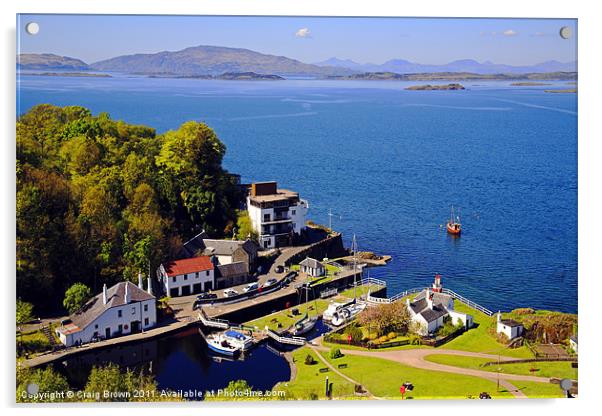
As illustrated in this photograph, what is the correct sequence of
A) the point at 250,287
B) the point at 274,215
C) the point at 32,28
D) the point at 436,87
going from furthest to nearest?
the point at 436,87
the point at 274,215
the point at 250,287
the point at 32,28

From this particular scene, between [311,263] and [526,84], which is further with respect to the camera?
[311,263]

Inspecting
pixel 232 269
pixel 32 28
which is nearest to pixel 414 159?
pixel 232 269

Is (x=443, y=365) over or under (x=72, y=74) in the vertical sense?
under

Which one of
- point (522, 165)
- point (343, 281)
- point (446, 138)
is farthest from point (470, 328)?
point (446, 138)

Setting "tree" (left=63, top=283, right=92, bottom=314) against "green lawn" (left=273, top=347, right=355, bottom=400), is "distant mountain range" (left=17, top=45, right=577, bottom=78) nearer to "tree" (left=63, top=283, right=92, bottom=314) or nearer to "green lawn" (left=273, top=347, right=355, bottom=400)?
"tree" (left=63, top=283, right=92, bottom=314)

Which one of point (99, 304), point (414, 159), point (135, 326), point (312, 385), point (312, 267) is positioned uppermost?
point (414, 159)

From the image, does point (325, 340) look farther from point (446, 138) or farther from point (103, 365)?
point (446, 138)

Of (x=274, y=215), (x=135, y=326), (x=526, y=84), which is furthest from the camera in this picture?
(x=274, y=215)

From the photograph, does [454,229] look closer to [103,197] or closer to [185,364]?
[103,197]
